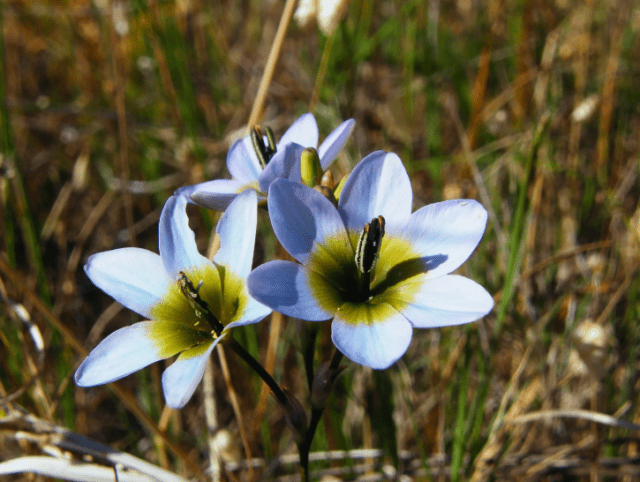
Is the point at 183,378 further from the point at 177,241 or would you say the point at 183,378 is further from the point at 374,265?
the point at 374,265

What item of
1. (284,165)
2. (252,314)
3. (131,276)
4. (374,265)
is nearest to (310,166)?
(284,165)

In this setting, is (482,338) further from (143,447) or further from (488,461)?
(143,447)

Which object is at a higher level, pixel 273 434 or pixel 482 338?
pixel 482 338

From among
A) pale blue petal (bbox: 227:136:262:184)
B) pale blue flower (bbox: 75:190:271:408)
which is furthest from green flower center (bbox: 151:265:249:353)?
pale blue petal (bbox: 227:136:262:184)

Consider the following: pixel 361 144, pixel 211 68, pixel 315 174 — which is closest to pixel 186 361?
pixel 315 174

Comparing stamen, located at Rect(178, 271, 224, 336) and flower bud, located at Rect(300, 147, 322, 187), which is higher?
flower bud, located at Rect(300, 147, 322, 187)

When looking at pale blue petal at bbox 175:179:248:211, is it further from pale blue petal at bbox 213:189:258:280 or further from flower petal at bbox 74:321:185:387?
flower petal at bbox 74:321:185:387

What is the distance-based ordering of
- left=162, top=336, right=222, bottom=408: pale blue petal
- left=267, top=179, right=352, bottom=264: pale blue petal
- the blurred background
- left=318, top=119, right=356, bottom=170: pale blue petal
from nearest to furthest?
left=162, top=336, right=222, bottom=408: pale blue petal, left=267, top=179, right=352, bottom=264: pale blue petal, left=318, top=119, right=356, bottom=170: pale blue petal, the blurred background

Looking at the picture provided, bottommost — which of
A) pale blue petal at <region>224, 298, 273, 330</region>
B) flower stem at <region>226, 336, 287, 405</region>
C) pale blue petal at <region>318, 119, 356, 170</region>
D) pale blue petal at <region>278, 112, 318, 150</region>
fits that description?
flower stem at <region>226, 336, 287, 405</region>
